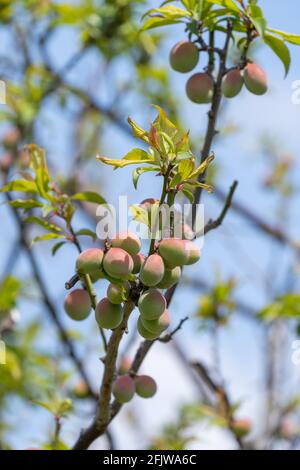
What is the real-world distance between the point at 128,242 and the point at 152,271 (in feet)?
0.29

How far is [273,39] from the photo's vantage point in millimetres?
1530

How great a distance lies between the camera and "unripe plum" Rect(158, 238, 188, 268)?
3.78 ft

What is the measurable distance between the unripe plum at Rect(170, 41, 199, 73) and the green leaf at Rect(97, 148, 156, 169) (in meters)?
0.42

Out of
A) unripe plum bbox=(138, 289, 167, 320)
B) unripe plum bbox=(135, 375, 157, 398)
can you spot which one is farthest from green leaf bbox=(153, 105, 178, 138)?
unripe plum bbox=(135, 375, 157, 398)

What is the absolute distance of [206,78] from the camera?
1.54 meters

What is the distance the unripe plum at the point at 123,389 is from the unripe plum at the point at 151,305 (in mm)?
294

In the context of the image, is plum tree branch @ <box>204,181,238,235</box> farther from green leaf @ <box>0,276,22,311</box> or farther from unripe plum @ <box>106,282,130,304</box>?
green leaf @ <box>0,276,22,311</box>

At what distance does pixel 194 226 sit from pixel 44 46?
2.74 meters

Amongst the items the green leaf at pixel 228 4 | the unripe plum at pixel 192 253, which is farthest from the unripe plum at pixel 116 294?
the green leaf at pixel 228 4

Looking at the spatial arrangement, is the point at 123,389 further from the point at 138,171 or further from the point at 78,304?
the point at 138,171

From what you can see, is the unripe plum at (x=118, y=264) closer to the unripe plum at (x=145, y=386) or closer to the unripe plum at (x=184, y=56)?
the unripe plum at (x=145, y=386)

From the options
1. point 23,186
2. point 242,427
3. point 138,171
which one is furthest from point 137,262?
point 242,427
